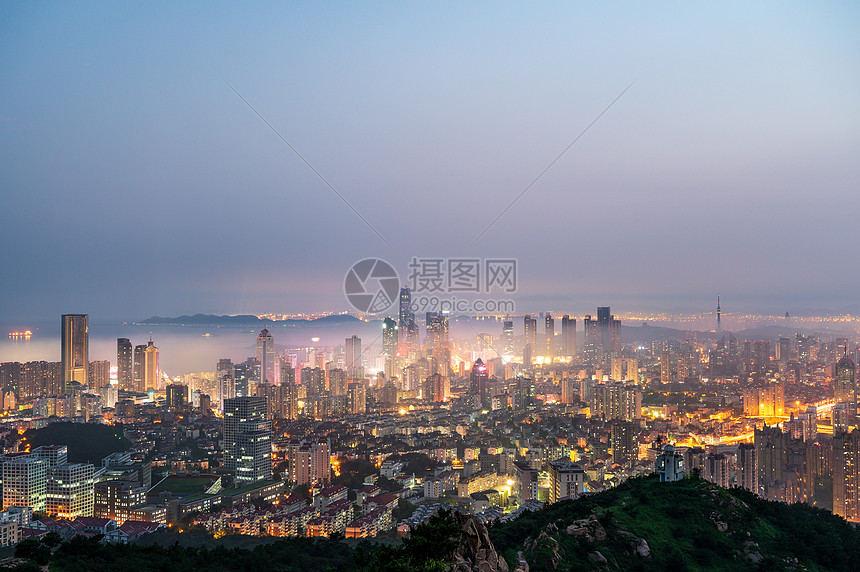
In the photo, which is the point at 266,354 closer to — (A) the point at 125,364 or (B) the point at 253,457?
(A) the point at 125,364

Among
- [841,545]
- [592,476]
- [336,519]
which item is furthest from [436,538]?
[592,476]

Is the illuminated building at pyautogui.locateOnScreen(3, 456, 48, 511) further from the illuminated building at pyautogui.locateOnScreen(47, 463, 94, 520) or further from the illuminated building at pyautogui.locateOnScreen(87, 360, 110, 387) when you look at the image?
the illuminated building at pyautogui.locateOnScreen(87, 360, 110, 387)

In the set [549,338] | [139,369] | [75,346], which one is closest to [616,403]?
[549,338]

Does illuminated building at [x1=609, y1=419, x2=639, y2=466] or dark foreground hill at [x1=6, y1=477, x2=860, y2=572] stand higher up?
dark foreground hill at [x1=6, y1=477, x2=860, y2=572]

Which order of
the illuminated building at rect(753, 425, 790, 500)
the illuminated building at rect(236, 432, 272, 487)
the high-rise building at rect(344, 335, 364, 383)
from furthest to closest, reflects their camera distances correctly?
the high-rise building at rect(344, 335, 364, 383)
the illuminated building at rect(236, 432, 272, 487)
the illuminated building at rect(753, 425, 790, 500)

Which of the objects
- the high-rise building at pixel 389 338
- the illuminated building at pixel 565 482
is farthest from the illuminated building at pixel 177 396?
the illuminated building at pixel 565 482

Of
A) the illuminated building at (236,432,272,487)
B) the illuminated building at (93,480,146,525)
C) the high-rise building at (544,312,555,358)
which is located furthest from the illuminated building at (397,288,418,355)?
the illuminated building at (93,480,146,525)
